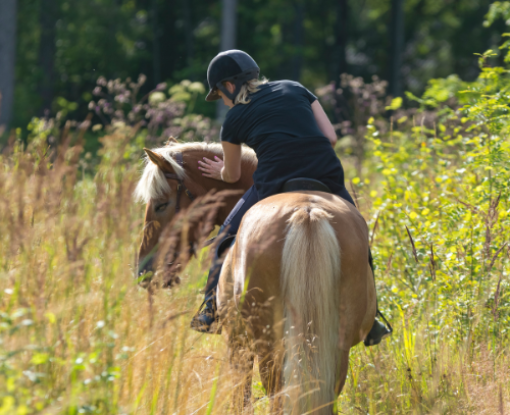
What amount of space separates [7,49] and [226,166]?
14565mm

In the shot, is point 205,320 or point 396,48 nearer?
point 205,320

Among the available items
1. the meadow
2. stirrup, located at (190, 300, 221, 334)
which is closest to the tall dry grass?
the meadow

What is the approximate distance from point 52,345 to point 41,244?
2.91 ft

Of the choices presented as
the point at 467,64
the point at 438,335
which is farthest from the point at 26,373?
the point at 467,64

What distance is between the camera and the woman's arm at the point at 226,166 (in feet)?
10.8

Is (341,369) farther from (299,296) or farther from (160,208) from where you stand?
(160,208)

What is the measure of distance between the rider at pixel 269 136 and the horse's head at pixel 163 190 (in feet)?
1.44

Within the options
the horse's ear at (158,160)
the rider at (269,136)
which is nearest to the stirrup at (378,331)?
the rider at (269,136)

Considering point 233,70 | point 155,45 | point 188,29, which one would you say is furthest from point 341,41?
point 233,70

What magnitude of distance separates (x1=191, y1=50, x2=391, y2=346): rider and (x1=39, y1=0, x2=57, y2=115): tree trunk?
18.4 meters

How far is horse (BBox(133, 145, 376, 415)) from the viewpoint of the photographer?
7.73 ft

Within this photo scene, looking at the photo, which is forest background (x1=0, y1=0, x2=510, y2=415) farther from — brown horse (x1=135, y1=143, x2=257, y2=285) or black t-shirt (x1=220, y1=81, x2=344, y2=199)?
black t-shirt (x1=220, y1=81, x2=344, y2=199)

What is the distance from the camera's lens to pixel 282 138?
9.73 ft

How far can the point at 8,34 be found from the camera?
50.0ft
